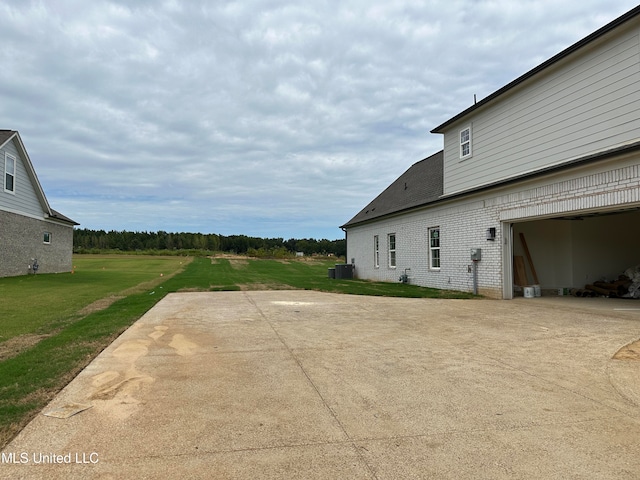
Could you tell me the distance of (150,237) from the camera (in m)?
89.1

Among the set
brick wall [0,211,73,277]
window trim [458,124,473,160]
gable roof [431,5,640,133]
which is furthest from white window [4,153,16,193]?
window trim [458,124,473,160]

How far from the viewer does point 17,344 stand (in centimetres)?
639

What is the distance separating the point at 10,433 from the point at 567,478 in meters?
4.07

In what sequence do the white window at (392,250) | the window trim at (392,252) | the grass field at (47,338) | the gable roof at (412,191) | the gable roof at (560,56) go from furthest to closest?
the white window at (392,250) → the window trim at (392,252) → the gable roof at (412,191) → the gable roof at (560,56) → the grass field at (47,338)

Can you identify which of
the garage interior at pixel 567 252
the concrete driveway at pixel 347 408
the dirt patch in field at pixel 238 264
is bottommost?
the concrete driveway at pixel 347 408

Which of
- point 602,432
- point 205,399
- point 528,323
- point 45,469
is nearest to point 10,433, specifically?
point 45,469

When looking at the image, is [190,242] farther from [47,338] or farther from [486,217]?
[47,338]

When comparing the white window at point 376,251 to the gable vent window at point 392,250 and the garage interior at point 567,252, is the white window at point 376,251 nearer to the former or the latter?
the gable vent window at point 392,250

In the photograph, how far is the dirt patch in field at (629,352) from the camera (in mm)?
5742

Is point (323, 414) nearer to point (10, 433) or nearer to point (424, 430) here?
point (424, 430)

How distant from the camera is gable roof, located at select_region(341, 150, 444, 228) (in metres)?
18.3

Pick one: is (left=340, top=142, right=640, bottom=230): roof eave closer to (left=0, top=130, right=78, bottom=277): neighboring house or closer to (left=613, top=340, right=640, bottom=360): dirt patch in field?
(left=613, top=340, right=640, bottom=360): dirt patch in field

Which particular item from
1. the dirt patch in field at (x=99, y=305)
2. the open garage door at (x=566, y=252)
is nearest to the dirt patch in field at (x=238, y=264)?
the dirt patch in field at (x=99, y=305)

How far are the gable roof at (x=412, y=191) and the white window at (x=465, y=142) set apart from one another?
76.6 inches
